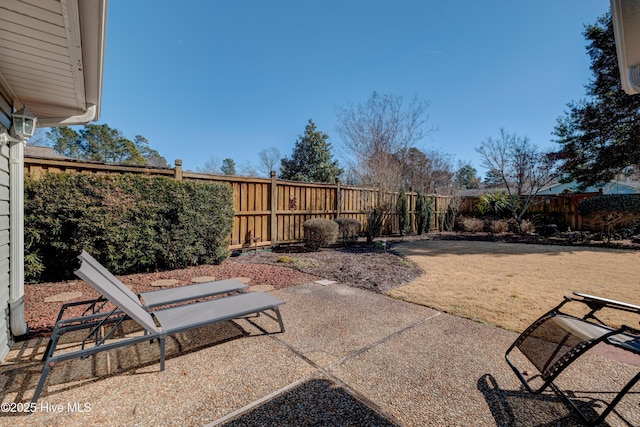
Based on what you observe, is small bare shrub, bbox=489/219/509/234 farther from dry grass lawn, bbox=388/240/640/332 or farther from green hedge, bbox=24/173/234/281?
green hedge, bbox=24/173/234/281

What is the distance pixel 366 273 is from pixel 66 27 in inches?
205

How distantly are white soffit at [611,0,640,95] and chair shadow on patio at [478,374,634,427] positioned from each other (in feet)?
8.26

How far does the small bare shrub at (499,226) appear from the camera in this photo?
42.6ft

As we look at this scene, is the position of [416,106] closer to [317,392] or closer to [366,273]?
[366,273]

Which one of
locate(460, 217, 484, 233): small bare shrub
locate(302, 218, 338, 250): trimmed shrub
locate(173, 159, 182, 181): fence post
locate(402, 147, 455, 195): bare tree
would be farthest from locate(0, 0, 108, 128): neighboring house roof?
locate(402, 147, 455, 195): bare tree

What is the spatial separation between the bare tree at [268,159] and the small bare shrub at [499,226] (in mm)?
20397

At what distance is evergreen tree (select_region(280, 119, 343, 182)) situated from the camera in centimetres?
2369

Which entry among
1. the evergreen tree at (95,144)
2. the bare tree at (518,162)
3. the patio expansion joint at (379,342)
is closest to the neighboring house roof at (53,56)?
the patio expansion joint at (379,342)

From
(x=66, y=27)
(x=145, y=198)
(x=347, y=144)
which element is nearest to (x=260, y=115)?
(x=347, y=144)

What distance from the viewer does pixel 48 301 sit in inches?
142

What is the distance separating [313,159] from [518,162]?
15400 millimetres

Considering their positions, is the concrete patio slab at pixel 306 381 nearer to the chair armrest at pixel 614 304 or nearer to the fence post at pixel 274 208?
the chair armrest at pixel 614 304

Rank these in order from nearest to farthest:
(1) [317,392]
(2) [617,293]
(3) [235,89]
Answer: (1) [317,392] < (2) [617,293] < (3) [235,89]

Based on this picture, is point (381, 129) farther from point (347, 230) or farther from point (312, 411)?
point (312, 411)
